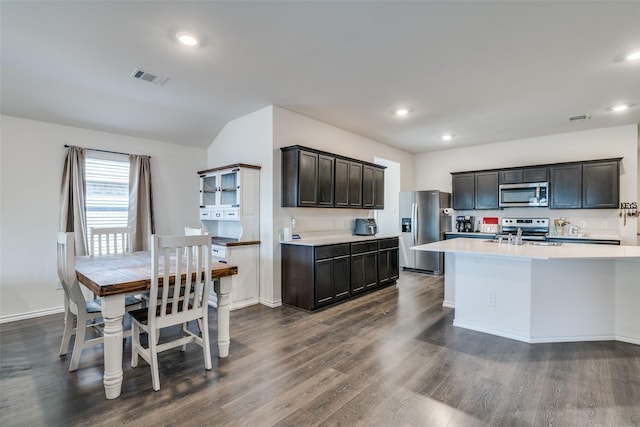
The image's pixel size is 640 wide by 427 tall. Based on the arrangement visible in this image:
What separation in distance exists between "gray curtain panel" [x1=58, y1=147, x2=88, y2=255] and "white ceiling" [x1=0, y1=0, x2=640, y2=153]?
0.51 meters

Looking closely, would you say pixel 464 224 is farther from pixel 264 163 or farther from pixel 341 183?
pixel 264 163

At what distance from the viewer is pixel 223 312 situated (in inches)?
111

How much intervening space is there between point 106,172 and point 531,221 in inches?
292

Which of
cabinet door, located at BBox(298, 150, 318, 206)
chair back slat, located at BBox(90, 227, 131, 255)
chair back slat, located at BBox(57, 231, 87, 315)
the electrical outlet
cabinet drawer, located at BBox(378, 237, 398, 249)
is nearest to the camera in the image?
chair back slat, located at BBox(57, 231, 87, 315)

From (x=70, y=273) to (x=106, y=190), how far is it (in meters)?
2.42

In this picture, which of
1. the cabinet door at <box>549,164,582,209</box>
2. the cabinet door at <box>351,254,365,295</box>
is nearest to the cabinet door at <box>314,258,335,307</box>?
the cabinet door at <box>351,254,365,295</box>

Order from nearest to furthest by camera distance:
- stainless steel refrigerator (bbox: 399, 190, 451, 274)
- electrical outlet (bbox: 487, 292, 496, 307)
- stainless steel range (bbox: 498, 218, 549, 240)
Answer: electrical outlet (bbox: 487, 292, 496, 307)
stainless steel range (bbox: 498, 218, 549, 240)
stainless steel refrigerator (bbox: 399, 190, 451, 274)

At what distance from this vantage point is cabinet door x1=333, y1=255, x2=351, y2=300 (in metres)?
4.30

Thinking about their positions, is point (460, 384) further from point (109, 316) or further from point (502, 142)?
point (502, 142)

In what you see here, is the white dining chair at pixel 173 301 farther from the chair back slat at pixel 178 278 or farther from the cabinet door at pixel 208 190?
the cabinet door at pixel 208 190

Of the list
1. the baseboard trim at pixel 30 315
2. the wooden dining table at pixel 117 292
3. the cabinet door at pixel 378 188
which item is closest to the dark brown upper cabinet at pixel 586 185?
the cabinet door at pixel 378 188

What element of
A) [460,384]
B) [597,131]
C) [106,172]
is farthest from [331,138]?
[597,131]

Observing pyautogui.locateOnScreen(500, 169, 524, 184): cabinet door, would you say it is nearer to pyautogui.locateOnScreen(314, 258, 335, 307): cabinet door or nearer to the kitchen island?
the kitchen island

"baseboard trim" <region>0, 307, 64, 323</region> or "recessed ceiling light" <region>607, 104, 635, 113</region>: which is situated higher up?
"recessed ceiling light" <region>607, 104, 635, 113</region>
